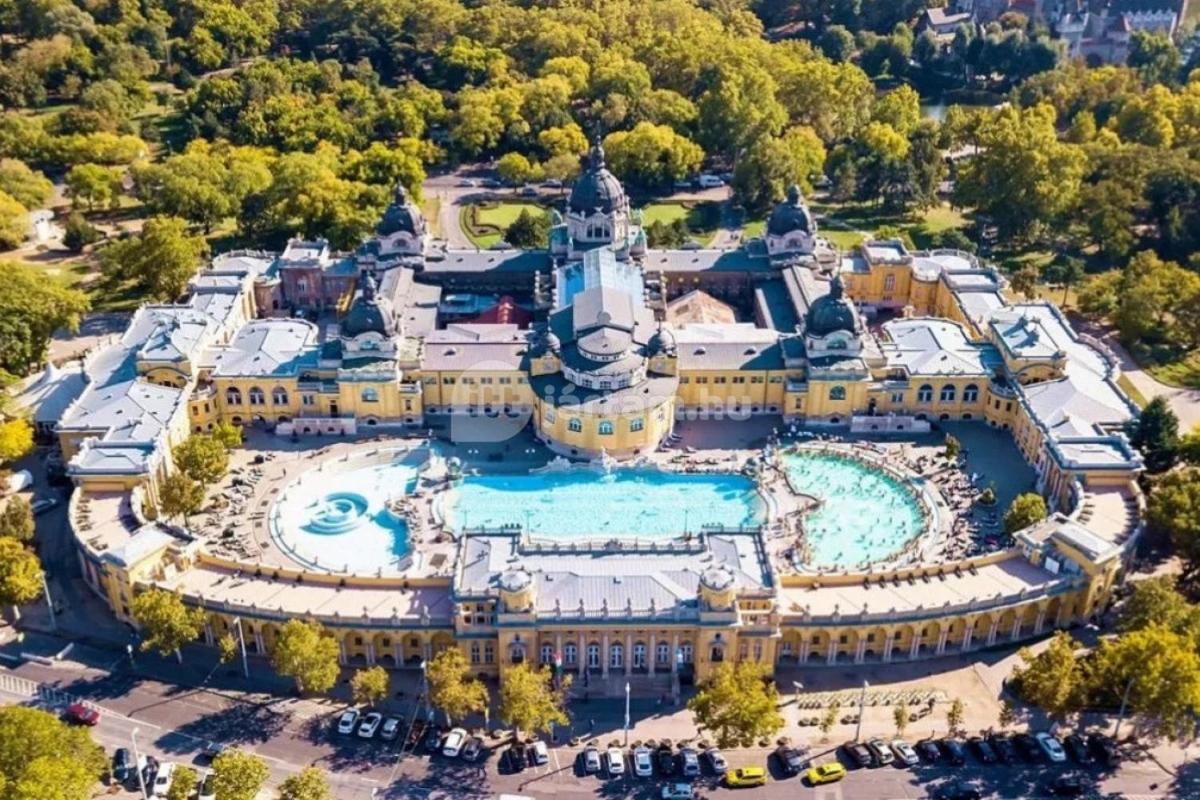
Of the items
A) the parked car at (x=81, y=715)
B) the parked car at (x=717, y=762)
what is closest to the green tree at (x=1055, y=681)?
the parked car at (x=717, y=762)

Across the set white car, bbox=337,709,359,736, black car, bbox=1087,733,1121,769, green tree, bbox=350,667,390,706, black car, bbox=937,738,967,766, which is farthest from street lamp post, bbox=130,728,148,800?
black car, bbox=1087,733,1121,769

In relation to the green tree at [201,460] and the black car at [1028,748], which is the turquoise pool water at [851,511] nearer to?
the black car at [1028,748]

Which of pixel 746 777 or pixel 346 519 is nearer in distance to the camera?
pixel 746 777

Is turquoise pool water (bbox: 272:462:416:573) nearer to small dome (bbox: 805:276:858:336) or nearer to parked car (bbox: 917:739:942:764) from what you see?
A: small dome (bbox: 805:276:858:336)

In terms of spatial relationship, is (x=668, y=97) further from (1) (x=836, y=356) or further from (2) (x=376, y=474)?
(2) (x=376, y=474)

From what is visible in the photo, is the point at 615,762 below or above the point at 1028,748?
below

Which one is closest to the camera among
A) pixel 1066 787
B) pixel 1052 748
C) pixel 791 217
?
pixel 1066 787

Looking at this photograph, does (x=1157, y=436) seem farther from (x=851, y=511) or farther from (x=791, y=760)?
(x=791, y=760)

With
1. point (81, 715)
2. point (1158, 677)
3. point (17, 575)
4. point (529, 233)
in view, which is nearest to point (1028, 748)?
point (1158, 677)
